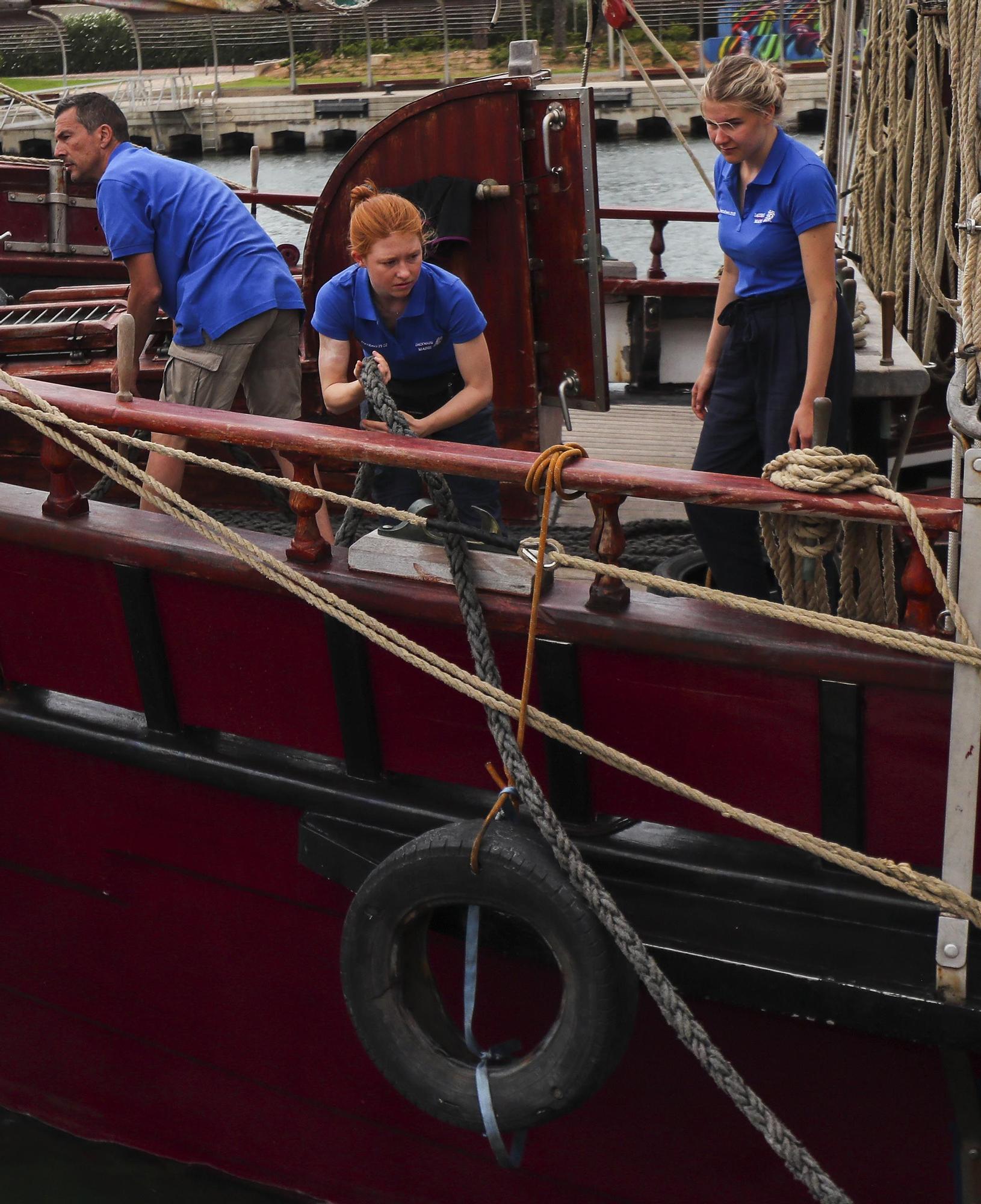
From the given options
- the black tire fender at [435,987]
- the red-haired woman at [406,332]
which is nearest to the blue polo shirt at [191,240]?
the red-haired woman at [406,332]

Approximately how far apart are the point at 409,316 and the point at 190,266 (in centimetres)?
98

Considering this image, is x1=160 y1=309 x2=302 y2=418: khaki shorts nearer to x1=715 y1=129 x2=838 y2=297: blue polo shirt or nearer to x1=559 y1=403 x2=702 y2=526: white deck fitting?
x1=559 y1=403 x2=702 y2=526: white deck fitting

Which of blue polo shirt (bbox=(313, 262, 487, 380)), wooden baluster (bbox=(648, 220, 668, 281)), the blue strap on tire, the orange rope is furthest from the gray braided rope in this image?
wooden baluster (bbox=(648, 220, 668, 281))

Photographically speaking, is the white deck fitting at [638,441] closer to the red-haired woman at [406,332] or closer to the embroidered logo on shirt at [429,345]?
the red-haired woman at [406,332]

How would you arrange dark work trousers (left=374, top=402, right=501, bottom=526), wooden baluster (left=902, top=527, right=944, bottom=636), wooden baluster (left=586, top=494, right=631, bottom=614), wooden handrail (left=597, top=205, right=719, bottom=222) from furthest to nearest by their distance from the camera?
wooden handrail (left=597, top=205, right=719, bottom=222) → dark work trousers (left=374, top=402, right=501, bottom=526) → wooden baluster (left=586, top=494, right=631, bottom=614) → wooden baluster (left=902, top=527, right=944, bottom=636)

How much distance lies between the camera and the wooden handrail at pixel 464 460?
6.05 ft

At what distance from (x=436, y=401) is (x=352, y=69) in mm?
34307

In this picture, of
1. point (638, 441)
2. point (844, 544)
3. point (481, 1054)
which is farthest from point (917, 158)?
point (481, 1054)

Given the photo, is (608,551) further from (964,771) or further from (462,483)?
(462,483)

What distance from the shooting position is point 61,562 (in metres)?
2.51

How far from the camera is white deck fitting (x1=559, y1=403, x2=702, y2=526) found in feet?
14.2

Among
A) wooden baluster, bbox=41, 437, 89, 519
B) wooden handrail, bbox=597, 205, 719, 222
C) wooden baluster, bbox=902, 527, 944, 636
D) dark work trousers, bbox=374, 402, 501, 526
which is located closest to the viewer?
wooden baluster, bbox=902, 527, 944, 636

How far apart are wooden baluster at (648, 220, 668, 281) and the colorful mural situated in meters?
27.1

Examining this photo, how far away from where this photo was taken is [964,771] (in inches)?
72.9
